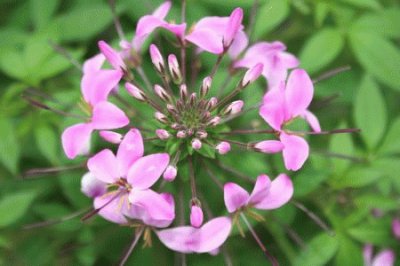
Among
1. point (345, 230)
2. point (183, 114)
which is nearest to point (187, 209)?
point (345, 230)

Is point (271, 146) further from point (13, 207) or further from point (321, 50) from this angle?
point (13, 207)

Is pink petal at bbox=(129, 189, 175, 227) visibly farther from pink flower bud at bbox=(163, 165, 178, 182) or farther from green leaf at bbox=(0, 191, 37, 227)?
green leaf at bbox=(0, 191, 37, 227)

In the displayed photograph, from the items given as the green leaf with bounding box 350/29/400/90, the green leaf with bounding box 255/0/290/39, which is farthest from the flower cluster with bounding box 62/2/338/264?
the green leaf with bounding box 350/29/400/90

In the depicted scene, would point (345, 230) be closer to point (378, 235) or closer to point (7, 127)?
point (378, 235)

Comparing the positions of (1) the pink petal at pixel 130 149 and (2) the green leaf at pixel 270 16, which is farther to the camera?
(2) the green leaf at pixel 270 16

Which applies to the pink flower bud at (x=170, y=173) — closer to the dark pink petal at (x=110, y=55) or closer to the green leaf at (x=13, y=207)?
the dark pink petal at (x=110, y=55)

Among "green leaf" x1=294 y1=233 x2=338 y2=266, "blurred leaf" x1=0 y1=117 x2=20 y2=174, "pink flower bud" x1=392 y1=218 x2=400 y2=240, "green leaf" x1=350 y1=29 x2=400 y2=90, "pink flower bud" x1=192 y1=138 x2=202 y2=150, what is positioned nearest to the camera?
"pink flower bud" x1=192 y1=138 x2=202 y2=150

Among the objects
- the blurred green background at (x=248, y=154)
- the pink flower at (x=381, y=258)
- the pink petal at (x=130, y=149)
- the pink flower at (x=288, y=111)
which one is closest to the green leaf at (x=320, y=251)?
the blurred green background at (x=248, y=154)
